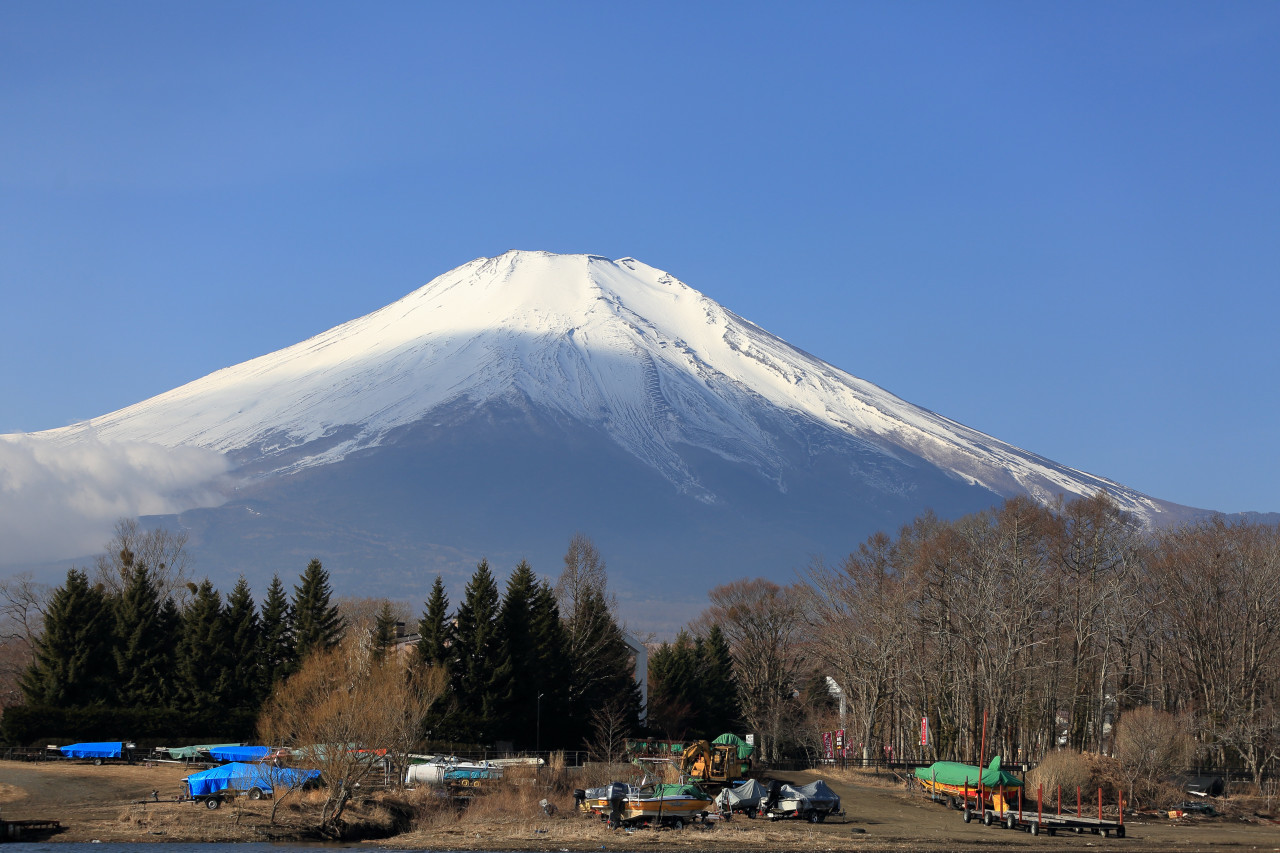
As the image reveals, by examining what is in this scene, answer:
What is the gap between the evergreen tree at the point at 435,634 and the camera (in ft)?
192

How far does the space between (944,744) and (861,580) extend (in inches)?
532

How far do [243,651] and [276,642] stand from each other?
5.74 feet

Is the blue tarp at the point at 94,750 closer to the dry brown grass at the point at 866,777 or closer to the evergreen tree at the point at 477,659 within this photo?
the evergreen tree at the point at 477,659

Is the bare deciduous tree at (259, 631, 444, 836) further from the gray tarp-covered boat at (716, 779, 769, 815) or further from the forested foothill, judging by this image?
the gray tarp-covered boat at (716, 779, 769, 815)

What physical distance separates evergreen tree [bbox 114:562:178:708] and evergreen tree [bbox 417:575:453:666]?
1198 cm

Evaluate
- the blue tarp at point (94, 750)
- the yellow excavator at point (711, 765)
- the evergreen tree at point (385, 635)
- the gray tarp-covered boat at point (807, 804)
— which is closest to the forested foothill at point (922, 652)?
the evergreen tree at point (385, 635)

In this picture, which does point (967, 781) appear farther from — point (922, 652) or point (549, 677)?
point (549, 677)

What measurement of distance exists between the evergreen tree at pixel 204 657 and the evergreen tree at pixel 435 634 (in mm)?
9132

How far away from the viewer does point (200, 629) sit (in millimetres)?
58812

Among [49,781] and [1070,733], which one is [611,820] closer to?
[49,781]

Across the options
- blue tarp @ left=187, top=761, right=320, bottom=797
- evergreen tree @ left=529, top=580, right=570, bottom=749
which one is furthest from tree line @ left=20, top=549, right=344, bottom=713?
blue tarp @ left=187, top=761, right=320, bottom=797

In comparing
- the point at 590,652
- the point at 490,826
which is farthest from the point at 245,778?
the point at 590,652

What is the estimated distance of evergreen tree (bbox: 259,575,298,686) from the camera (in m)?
58.9

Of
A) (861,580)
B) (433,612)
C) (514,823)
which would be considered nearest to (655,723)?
(861,580)
